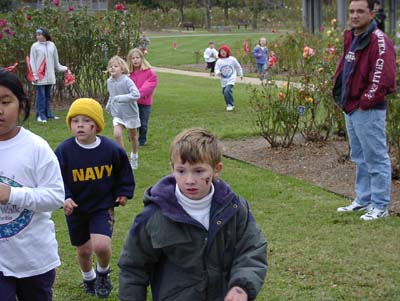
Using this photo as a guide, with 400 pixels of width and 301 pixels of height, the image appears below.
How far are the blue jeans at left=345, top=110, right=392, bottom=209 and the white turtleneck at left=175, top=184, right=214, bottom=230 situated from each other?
3.86m

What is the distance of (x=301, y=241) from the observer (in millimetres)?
6191

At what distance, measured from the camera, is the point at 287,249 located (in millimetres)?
5996

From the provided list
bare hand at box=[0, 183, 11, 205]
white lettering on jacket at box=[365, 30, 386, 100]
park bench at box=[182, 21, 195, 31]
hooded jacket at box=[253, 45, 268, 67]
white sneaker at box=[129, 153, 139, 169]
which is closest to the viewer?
bare hand at box=[0, 183, 11, 205]

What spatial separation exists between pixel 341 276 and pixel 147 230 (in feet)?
8.65

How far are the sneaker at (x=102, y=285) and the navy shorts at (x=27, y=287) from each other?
1.46 m

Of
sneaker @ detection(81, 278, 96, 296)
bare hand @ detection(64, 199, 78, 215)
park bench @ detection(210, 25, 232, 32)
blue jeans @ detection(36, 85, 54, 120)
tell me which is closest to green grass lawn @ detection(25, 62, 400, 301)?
sneaker @ detection(81, 278, 96, 296)

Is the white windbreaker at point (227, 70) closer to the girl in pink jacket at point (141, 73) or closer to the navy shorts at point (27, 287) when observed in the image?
the girl in pink jacket at point (141, 73)

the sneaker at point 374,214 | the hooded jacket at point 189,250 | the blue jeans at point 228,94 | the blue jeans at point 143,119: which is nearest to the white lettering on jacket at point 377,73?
the sneaker at point 374,214

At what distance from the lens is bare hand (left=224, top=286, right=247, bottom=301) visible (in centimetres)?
288

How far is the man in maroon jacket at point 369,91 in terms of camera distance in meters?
6.44

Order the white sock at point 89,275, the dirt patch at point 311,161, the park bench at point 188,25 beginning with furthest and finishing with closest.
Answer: the park bench at point 188,25 < the dirt patch at point 311,161 < the white sock at point 89,275

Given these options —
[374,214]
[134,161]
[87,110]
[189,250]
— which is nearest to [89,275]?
[87,110]

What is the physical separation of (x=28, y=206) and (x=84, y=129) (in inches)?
63.1

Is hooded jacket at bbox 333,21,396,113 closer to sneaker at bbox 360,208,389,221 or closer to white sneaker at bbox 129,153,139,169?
sneaker at bbox 360,208,389,221
